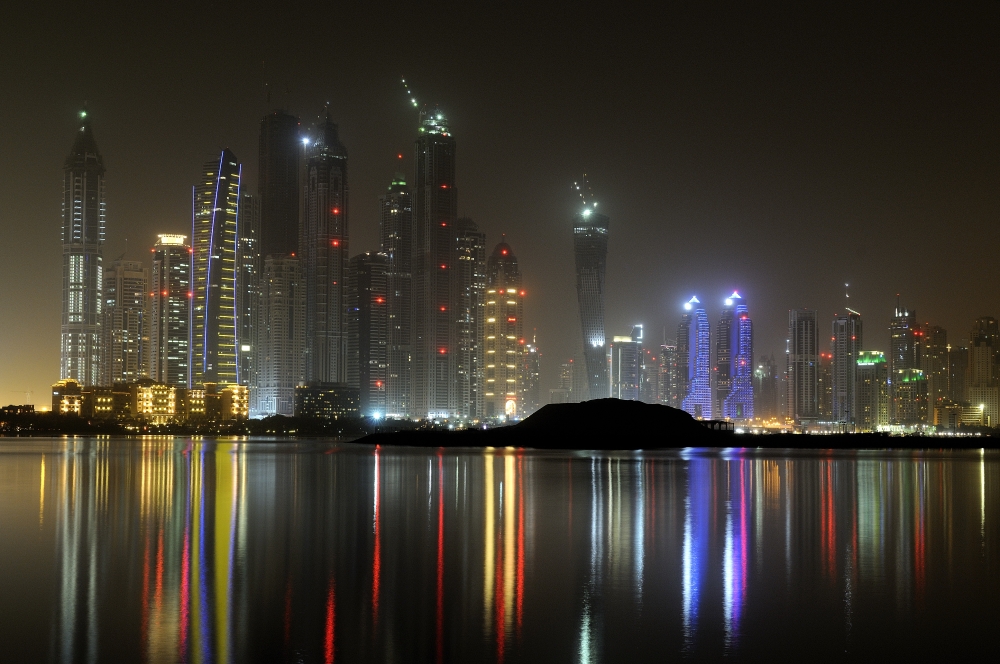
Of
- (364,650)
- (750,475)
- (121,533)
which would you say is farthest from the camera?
(750,475)

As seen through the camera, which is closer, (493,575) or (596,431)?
(493,575)

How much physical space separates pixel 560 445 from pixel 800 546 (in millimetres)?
82468

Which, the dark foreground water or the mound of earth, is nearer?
the dark foreground water

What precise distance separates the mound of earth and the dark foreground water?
69222mm

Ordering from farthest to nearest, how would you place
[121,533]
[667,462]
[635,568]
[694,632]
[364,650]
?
[667,462], [121,533], [635,568], [694,632], [364,650]

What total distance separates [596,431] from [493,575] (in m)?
93.3

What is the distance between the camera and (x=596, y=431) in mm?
111938

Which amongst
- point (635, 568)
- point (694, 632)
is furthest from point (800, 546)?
point (694, 632)

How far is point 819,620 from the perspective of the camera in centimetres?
1572

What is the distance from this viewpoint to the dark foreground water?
46.0 feet

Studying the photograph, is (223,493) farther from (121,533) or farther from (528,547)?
(528,547)

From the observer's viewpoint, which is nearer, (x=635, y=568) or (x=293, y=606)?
(x=293, y=606)

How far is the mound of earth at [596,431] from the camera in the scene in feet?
357

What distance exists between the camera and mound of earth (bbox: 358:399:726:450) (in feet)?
357
